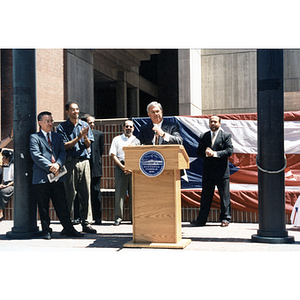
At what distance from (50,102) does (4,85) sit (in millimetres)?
1647

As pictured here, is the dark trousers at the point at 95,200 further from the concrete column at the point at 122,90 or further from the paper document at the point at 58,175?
the concrete column at the point at 122,90

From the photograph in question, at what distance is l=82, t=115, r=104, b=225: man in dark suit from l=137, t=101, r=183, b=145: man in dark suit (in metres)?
2.61

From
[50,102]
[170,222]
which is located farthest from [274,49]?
[50,102]

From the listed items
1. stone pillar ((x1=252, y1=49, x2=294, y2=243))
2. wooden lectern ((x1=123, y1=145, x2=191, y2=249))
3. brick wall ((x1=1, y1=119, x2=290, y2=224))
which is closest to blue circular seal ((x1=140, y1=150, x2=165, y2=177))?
wooden lectern ((x1=123, y1=145, x2=191, y2=249))

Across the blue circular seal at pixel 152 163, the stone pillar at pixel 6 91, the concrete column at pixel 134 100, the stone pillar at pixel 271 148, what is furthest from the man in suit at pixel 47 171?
the concrete column at pixel 134 100

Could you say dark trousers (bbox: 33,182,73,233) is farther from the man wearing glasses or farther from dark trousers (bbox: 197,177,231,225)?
dark trousers (bbox: 197,177,231,225)

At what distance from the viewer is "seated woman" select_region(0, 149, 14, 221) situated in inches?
371

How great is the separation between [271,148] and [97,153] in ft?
12.6

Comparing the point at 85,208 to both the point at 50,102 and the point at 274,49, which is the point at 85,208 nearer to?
the point at 274,49

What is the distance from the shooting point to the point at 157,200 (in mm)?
5590

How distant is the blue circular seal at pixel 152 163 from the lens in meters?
5.48

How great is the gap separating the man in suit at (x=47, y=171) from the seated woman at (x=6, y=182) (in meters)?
2.93

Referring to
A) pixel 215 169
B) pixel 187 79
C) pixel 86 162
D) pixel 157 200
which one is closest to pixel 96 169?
pixel 86 162

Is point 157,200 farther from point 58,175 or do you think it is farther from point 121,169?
point 121,169
